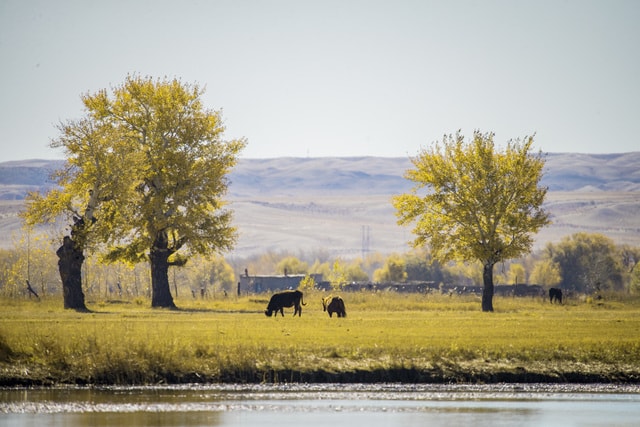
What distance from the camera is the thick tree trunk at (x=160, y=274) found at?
6550cm

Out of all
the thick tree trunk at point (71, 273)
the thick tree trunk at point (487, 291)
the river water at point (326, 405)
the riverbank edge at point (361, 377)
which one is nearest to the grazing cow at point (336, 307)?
the thick tree trunk at point (487, 291)

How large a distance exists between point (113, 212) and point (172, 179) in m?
5.11

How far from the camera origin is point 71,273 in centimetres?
6156

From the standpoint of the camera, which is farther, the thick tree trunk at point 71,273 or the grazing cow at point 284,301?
the thick tree trunk at point 71,273

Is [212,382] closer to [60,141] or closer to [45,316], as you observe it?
[45,316]

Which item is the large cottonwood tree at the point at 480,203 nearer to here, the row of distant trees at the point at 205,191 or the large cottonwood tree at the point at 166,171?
the row of distant trees at the point at 205,191

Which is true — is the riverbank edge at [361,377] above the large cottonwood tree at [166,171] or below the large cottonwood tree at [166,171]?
below

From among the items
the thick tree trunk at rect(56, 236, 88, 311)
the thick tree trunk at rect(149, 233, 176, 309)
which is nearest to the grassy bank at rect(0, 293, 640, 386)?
the thick tree trunk at rect(56, 236, 88, 311)

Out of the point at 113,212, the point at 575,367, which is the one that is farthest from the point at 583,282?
the point at 575,367

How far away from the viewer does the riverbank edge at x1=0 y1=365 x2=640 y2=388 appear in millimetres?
31297

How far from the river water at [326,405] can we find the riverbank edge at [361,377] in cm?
44

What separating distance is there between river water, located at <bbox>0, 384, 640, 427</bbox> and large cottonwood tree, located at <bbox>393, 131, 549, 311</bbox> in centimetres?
3558

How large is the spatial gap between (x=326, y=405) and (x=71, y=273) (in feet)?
117

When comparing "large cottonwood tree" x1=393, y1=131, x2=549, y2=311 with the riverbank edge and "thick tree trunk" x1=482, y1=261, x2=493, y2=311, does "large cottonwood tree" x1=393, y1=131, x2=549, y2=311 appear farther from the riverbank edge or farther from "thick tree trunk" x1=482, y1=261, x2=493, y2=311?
the riverbank edge
